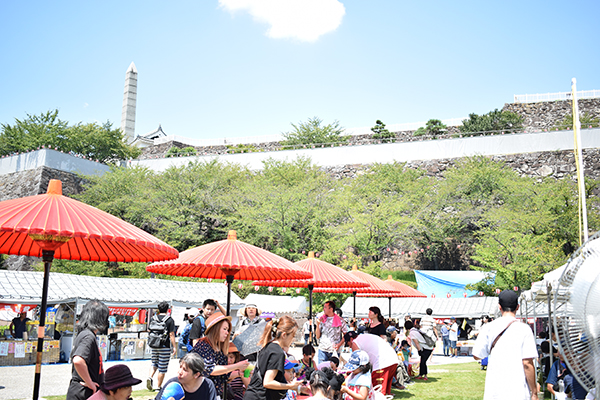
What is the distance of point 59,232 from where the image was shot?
4551 millimetres

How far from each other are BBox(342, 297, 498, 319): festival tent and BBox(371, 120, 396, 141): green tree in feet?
88.8

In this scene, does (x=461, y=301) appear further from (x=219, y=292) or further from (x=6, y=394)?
(x=6, y=394)

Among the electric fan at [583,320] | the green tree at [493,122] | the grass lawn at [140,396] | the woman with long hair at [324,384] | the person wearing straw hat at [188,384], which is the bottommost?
the grass lawn at [140,396]

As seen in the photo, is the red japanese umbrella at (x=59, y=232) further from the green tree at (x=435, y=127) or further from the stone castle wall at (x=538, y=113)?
the green tree at (x=435, y=127)

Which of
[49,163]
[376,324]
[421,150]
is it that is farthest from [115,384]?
[421,150]

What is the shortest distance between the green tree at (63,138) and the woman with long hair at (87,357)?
1516 inches

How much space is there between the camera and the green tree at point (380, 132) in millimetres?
49516

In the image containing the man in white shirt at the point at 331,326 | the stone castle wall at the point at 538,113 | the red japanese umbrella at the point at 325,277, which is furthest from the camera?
the stone castle wall at the point at 538,113

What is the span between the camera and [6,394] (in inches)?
371

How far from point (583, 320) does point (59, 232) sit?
166 inches

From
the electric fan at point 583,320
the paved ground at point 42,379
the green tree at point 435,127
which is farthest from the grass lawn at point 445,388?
the green tree at point 435,127

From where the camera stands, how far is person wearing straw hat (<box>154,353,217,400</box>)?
399 centimetres

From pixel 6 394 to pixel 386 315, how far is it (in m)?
17.8

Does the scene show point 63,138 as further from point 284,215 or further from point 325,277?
point 325,277
